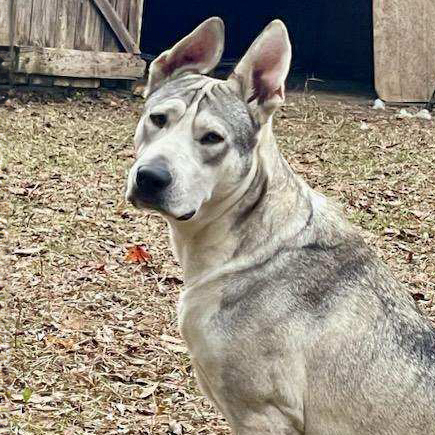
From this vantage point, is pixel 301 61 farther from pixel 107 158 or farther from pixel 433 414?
pixel 433 414

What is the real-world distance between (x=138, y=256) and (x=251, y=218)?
11.7 feet

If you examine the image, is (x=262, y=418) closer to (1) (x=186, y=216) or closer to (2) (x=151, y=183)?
(1) (x=186, y=216)

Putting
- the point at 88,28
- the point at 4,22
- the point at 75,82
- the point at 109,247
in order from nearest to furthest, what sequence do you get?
the point at 109,247 → the point at 4,22 → the point at 75,82 → the point at 88,28

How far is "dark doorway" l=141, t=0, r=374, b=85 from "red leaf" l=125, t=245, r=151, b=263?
9545 millimetres

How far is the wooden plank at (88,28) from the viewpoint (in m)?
13.1

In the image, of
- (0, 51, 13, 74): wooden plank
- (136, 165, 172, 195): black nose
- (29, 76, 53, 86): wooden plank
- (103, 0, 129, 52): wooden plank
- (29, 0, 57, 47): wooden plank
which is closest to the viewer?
(136, 165, 172, 195): black nose

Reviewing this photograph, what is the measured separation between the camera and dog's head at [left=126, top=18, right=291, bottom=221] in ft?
12.0

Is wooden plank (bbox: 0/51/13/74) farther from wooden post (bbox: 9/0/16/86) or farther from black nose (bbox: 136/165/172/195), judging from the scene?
black nose (bbox: 136/165/172/195)

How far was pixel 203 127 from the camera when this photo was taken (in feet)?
12.3

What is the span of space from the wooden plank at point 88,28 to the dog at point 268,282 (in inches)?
370

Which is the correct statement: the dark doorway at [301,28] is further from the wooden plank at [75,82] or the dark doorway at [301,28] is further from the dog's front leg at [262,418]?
the dog's front leg at [262,418]

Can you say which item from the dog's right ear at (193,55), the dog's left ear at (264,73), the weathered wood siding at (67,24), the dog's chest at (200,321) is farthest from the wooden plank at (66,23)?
the dog's chest at (200,321)

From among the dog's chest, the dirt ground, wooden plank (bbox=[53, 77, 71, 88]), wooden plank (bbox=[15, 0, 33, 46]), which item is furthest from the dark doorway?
the dog's chest

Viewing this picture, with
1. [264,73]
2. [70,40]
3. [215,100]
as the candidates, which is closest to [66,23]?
[70,40]
